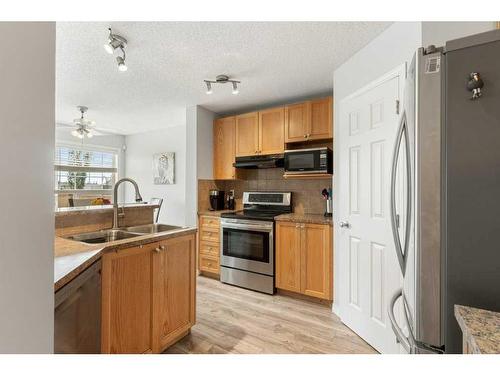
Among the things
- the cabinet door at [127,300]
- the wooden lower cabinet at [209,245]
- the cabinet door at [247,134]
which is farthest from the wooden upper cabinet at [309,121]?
the cabinet door at [127,300]

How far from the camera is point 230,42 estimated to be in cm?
196

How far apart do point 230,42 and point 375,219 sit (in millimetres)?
1787

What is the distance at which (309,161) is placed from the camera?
2875 millimetres

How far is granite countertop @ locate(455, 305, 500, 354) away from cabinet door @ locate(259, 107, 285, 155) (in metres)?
2.63

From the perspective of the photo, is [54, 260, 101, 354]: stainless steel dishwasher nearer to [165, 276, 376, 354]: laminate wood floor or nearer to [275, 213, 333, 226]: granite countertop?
[165, 276, 376, 354]: laminate wood floor

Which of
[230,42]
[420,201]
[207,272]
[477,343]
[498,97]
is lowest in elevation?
[207,272]

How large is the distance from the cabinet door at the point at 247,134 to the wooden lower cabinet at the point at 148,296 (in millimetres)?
1752

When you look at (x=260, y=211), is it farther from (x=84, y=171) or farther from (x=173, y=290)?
(x=84, y=171)

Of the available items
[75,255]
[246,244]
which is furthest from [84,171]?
[75,255]

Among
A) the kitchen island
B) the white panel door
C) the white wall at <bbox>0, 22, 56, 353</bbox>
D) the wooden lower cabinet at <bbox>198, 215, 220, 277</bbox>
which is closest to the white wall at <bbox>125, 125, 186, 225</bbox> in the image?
the wooden lower cabinet at <bbox>198, 215, 220, 277</bbox>

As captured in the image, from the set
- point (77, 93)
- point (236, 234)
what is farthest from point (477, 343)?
point (77, 93)

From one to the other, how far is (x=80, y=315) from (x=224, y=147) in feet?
9.19

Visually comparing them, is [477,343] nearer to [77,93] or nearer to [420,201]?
[420,201]

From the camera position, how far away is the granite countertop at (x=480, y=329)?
1.73 ft
